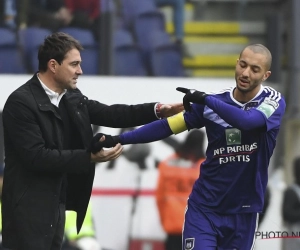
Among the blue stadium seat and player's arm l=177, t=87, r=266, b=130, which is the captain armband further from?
the blue stadium seat

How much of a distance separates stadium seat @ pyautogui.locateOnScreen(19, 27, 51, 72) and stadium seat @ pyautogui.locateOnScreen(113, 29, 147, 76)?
71cm

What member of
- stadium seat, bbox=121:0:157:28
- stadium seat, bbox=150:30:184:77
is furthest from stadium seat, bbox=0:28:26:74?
stadium seat, bbox=150:30:184:77

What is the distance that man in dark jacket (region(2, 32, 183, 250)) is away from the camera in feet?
18.5

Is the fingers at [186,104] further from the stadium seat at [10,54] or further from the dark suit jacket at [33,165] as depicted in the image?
the stadium seat at [10,54]

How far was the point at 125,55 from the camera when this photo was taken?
985cm

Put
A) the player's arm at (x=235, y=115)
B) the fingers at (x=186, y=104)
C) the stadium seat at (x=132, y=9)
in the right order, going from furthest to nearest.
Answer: the stadium seat at (x=132, y=9) → the fingers at (x=186, y=104) → the player's arm at (x=235, y=115)

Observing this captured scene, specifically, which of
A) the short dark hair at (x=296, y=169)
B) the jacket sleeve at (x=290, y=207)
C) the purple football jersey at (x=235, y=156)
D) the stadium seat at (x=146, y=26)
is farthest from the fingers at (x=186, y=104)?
the stadium seat at (x=146, y=26)

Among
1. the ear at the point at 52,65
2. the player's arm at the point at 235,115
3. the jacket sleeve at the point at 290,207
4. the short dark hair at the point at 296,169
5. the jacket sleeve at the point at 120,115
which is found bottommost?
the jacket sleeve at the point at 290,207

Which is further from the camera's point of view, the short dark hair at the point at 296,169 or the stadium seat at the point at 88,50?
the stadium seat at the point at 88,50

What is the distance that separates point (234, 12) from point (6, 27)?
2294 mm

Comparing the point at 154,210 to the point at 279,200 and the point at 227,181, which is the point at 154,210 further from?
the point at 227,181

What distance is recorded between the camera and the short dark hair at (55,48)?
5.79 metres

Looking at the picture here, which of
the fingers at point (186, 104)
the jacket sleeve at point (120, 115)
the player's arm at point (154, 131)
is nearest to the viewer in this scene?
the fingers at point (186, 104)

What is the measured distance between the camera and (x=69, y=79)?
19.0 feet
